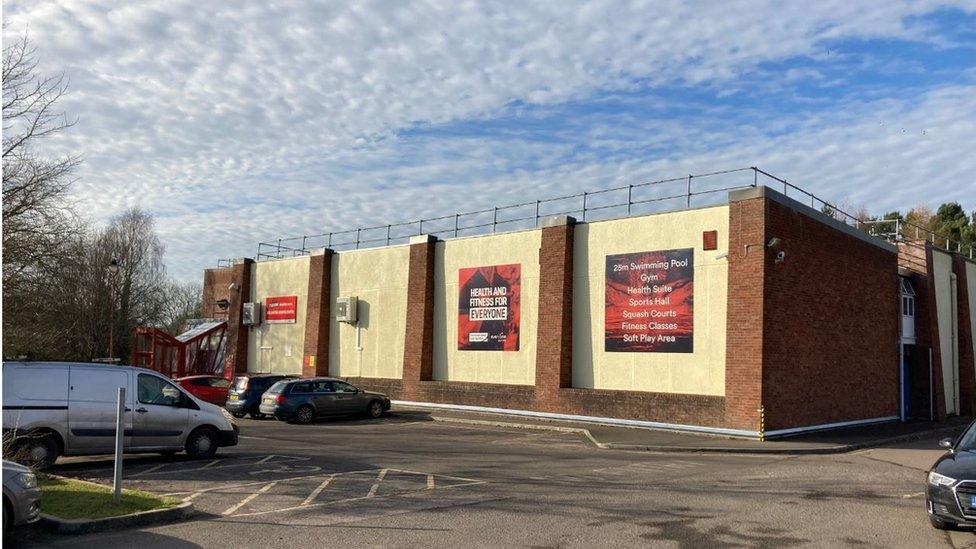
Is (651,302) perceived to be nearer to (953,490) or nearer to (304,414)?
(304,414)

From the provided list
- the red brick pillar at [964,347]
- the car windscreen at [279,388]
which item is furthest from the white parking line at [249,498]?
the red brick pillar at [964,347]

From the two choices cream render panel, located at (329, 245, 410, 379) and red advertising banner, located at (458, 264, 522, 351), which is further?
cream render panel, located at (329, 245, 410, 379)

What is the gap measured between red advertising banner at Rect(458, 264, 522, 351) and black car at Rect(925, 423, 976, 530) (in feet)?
60.2

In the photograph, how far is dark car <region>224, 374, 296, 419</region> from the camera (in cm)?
2748

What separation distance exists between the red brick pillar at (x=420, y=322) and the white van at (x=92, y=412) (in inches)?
592

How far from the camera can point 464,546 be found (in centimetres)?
822

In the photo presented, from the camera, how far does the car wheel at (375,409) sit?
1075 inches

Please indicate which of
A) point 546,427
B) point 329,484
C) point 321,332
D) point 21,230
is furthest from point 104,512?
point 321,332

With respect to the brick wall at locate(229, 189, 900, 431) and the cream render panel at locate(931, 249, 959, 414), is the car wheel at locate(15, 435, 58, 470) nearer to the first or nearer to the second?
the brick wall at locate(229, 189, 900, 431)

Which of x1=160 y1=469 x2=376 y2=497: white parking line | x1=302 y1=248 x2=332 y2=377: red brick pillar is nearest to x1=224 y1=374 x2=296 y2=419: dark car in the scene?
x1=302 y1=248 x2=332 y2=377: red brick pillar

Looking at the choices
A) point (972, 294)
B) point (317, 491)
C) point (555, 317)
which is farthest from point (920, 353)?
point (317, 491)

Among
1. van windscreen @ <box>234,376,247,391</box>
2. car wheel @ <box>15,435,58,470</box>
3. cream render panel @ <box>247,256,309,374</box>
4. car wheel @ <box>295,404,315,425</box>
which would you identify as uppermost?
cream render panel @ <box>247,256,309,374</box>

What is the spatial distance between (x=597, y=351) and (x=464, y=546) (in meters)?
17.1

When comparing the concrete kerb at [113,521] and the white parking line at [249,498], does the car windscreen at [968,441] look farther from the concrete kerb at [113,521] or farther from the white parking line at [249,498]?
the concrete kerb at [113,521]
